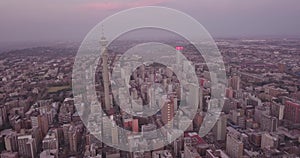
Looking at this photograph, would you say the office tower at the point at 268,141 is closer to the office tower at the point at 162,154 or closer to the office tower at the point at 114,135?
the office tower at the point at 162,154

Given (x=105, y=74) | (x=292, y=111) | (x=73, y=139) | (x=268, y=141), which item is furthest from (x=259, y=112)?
(x=73, y=139)

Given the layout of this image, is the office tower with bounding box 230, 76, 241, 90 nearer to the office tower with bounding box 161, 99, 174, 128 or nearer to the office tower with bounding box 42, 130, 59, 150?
the office tower with bounding box 161, 99, 174, 128

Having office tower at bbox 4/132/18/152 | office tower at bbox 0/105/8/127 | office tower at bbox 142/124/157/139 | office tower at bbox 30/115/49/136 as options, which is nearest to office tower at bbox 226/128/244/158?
office tower at bbox 142/124/157/139

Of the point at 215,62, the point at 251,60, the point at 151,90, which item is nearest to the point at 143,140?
the point at 151,90

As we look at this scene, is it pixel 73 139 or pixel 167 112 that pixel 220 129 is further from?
pixel 73 139

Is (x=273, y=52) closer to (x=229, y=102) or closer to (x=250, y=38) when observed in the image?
(x=250, y=38)

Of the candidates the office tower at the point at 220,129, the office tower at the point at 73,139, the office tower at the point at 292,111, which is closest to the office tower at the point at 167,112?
the office tower at the point at 220,129

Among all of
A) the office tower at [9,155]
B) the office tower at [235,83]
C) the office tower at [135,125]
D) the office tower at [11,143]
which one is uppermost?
the office tower at [235,83]
